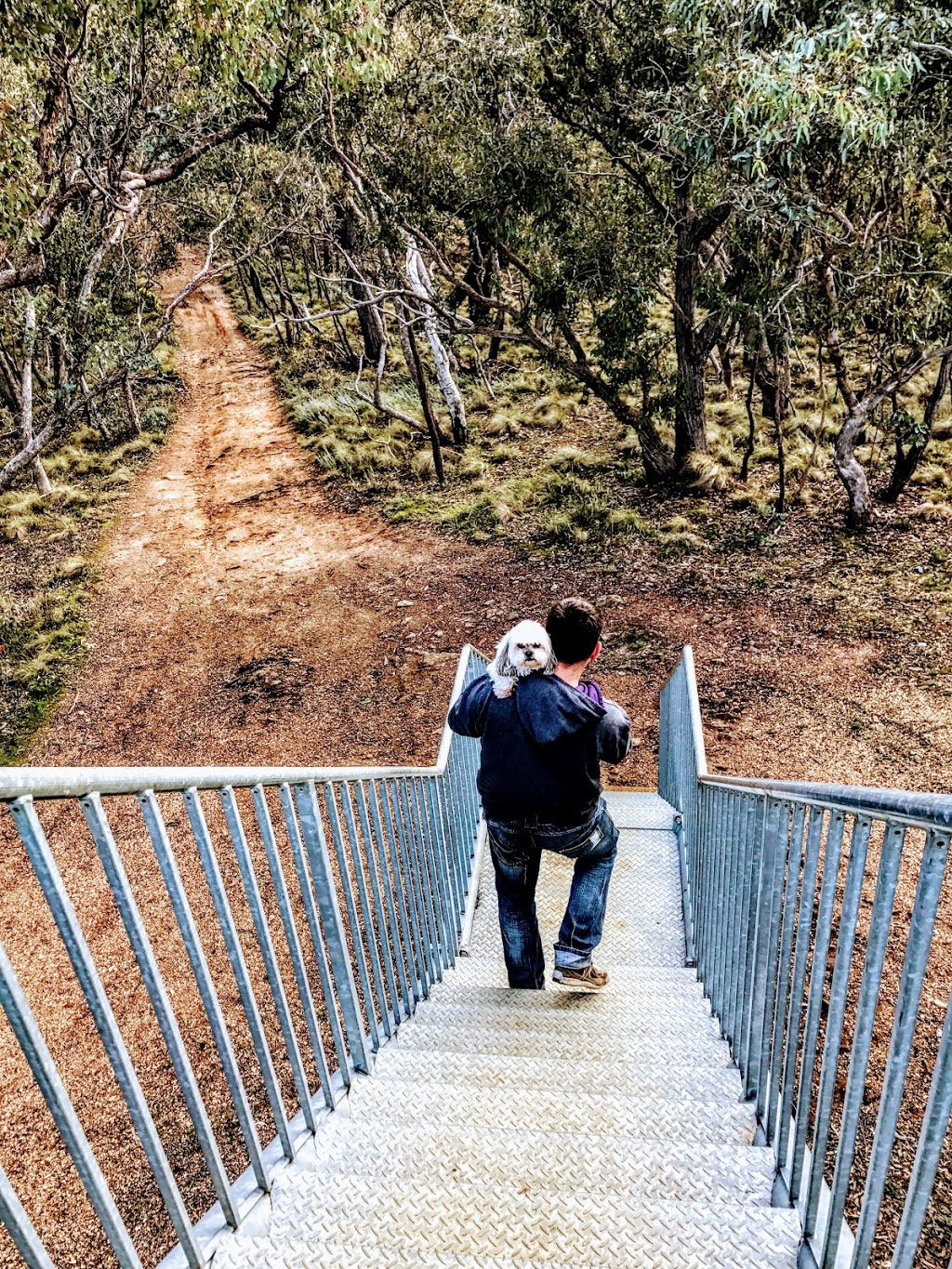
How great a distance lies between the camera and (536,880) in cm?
353

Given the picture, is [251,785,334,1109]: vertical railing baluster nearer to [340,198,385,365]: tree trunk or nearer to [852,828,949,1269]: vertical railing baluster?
[852,828,949,1269]: vertical railing baluster

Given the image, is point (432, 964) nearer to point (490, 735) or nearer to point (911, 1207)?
point (490, 735)

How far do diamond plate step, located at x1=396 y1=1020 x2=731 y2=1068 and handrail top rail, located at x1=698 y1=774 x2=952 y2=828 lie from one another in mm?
1387

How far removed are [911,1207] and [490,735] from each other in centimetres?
195

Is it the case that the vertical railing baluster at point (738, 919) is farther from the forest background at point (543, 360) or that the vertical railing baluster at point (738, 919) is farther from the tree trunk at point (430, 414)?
the tree trunk at point (430, 414)

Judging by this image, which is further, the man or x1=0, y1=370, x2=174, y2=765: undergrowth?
x1=0, y1=370, x2=174, y2=765: undergrowth

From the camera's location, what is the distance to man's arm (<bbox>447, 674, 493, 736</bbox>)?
3.14 m

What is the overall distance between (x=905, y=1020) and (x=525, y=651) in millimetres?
1782

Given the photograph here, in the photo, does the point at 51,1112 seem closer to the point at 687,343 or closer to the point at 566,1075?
the point at 566,1075

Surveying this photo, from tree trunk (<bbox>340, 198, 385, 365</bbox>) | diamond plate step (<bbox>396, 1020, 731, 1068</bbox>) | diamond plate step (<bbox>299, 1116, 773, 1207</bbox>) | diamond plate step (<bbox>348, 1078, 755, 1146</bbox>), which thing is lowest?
diamond plate step (<bbox>396, 1020, 731, 1068</bbox>)

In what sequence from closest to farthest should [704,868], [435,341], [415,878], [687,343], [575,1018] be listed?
[575,1018]
[415,878]
[704,868]
[687,343]
[435,341]

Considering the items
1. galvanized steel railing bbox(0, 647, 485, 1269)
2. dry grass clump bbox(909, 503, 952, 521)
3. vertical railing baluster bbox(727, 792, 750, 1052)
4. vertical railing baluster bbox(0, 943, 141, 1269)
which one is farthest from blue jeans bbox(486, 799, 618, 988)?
dry grass clump bbox(909, 503, 952, 521)

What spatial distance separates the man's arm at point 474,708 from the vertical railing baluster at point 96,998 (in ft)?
5.81

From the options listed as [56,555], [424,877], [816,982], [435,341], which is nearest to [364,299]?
[435,341]
